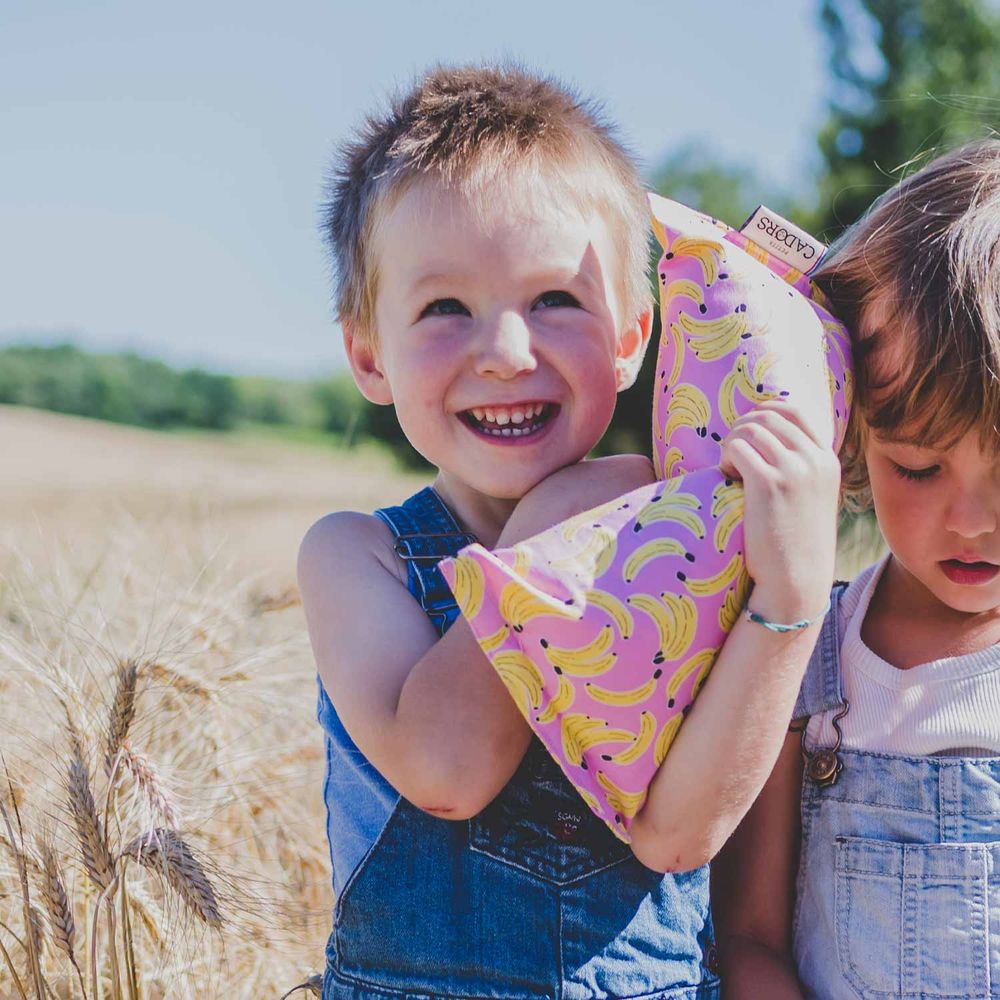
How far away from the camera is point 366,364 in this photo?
1.93 metres

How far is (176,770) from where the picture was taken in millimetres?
2268

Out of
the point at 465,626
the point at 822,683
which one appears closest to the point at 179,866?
the point at 465,626

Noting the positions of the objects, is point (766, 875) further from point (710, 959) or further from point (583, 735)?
point (583, 735)

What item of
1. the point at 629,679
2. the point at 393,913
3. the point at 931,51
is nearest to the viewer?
the point at 629,679

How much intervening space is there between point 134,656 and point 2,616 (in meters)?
0.99

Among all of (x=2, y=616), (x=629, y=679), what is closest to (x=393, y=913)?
(x=629, y=679)

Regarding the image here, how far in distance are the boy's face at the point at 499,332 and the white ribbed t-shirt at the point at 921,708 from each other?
595 millimetres

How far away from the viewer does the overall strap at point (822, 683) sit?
5.91 ft

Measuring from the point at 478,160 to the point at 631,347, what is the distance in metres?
0.43

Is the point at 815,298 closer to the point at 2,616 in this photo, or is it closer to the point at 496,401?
the point at 496,401

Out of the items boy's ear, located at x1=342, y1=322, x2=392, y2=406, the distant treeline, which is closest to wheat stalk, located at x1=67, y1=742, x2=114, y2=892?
boy's ear, located at x1=342, y1=322, x2=392, y2=406

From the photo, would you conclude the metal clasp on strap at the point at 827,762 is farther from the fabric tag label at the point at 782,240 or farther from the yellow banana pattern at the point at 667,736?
the fabric tag label at the point at 782,240

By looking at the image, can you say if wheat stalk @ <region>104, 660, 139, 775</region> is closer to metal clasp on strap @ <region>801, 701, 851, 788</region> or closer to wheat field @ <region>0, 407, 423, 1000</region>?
wheat field @ <region>0, 407, 423, 1000</region>

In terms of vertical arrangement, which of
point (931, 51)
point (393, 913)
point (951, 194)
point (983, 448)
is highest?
point (931, 51)
